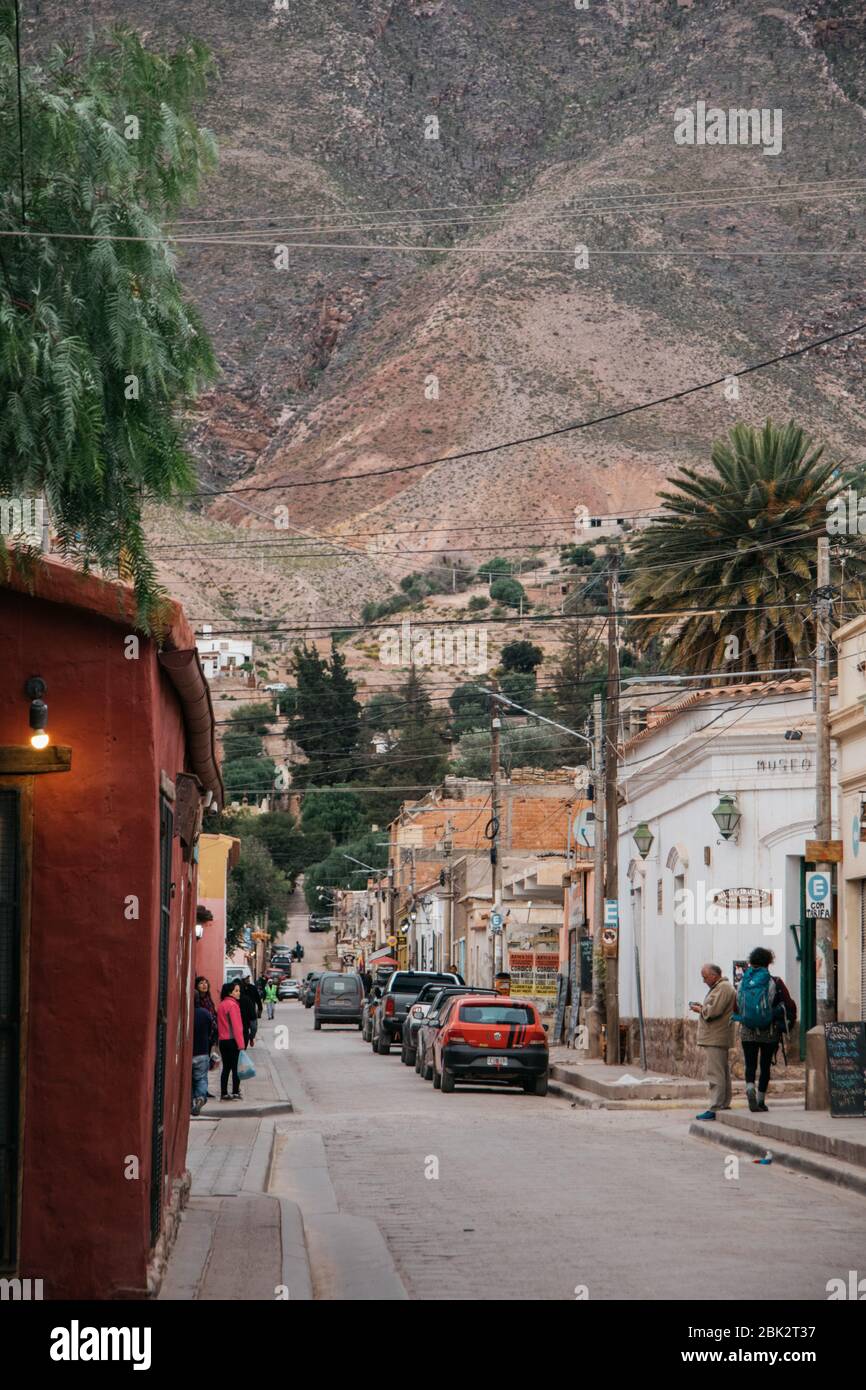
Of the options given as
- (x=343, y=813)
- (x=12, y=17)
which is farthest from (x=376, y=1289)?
(x=343, y=813)

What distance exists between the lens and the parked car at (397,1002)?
42.9m

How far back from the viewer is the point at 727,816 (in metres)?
29.7

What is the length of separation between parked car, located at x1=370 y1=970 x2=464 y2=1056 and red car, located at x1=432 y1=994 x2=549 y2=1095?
1307cm

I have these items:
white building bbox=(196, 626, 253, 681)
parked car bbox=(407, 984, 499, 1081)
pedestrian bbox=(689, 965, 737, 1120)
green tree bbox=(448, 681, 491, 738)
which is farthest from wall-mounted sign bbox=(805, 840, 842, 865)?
white building bbox=(196, 626, 253, 681)

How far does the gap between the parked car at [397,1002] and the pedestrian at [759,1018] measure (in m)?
20.9

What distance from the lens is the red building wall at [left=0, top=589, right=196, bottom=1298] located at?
9.19 m

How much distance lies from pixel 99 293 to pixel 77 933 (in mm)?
3019

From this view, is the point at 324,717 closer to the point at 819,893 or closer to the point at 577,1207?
the point at 819,893

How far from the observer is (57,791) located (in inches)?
372

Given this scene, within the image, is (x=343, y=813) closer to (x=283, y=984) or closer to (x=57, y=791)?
(x=283, y=984)

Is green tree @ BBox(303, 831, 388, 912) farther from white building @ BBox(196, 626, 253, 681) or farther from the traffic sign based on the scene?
the traffic sign

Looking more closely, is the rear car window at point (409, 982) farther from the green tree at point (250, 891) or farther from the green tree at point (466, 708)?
the green tree at point (466, 708)

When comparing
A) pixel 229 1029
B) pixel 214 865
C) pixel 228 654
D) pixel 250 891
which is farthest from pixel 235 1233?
pixel 228 654

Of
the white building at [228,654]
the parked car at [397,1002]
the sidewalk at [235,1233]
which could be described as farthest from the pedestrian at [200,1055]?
the white building at [228,654]
